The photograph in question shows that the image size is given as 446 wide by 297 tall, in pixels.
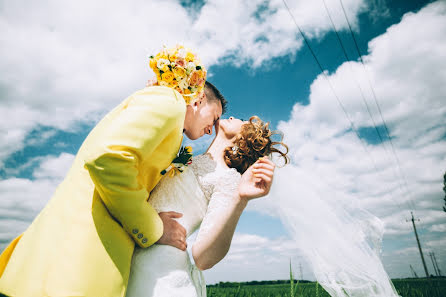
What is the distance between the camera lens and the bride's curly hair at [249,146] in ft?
8.09

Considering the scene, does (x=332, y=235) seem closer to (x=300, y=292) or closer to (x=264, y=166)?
(x=264, y=166)

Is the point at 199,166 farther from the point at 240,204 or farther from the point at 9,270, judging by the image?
the point at 9,270

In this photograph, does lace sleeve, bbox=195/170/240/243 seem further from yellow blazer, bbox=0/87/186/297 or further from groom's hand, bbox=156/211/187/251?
yellow blazer, bbox=0/87/186/297

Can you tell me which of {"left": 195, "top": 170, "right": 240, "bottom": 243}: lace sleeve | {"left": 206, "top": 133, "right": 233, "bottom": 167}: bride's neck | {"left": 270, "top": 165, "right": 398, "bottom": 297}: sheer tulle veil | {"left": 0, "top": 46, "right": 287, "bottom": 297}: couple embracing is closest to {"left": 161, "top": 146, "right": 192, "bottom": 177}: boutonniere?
{"left": 0, "top": 46, "right": 287, "bottom": 297}: couple embracing

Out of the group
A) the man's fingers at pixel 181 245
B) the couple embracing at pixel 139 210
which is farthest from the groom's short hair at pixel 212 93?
the man's fingers at pixel 181 245

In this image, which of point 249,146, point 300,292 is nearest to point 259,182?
point 249,146

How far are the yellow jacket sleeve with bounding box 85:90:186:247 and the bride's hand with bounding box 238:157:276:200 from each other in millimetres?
665

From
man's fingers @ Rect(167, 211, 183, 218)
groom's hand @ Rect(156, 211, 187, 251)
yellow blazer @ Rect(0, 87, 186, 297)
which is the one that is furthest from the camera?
man's fingers @ Rect(167, 211, 183, 218)

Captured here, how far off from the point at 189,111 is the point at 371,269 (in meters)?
2.34

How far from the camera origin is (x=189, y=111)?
2.27 m

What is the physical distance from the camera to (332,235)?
8.56 ft

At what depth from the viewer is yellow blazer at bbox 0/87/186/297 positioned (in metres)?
1.11

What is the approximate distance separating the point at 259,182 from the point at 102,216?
103cm

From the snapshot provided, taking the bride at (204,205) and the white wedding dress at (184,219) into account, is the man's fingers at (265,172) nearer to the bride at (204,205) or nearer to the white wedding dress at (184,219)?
the bride at (204,205)
